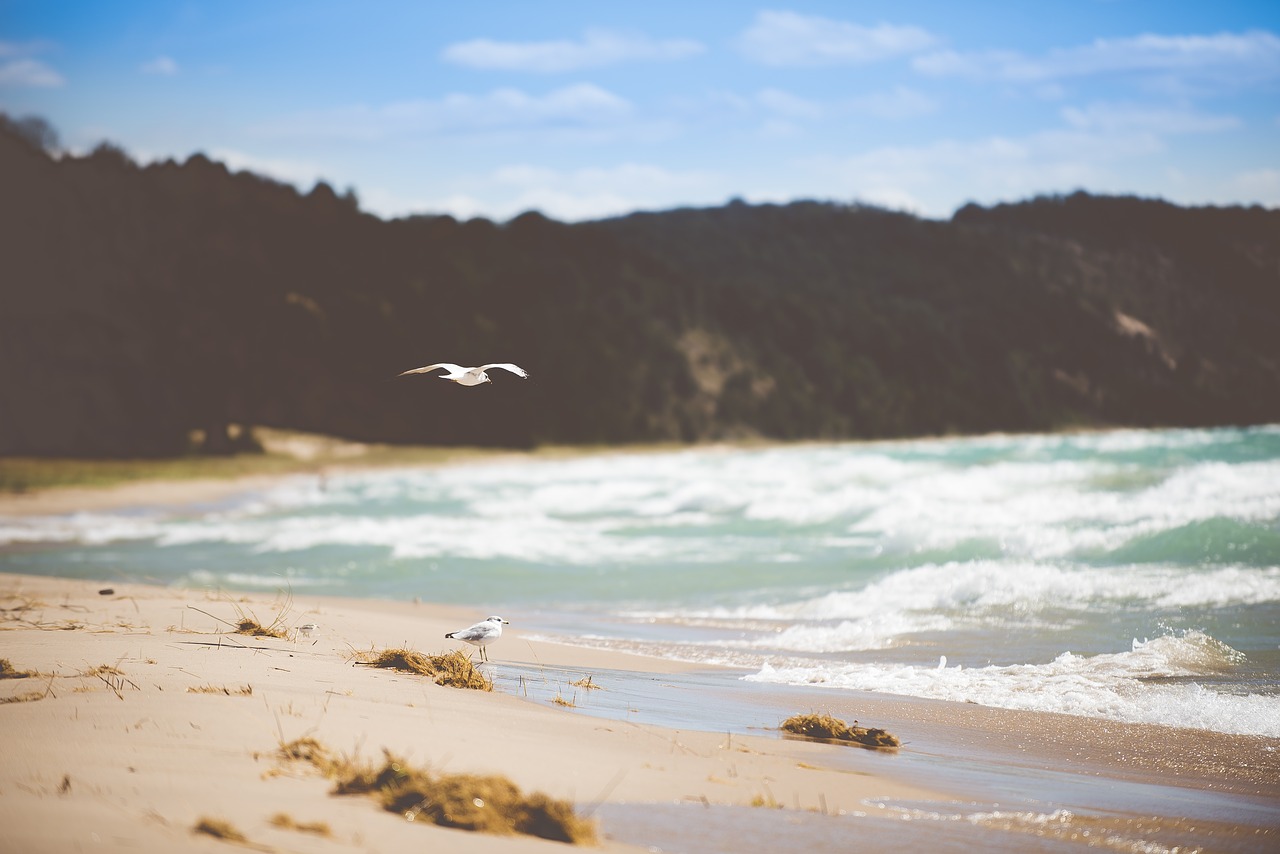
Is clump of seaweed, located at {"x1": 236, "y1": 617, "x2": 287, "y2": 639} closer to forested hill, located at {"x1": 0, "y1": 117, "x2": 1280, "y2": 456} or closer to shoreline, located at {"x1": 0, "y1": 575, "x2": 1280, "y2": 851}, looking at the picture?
shoreline, located at {"x1": 0, "y1": 575, "x2": 1280, "y2": 851}

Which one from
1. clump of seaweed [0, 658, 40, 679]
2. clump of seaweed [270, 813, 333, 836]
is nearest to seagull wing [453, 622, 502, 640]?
clump of seaweed [0, 658, 40, 679]

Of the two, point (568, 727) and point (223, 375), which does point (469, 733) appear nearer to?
point (568, 727)

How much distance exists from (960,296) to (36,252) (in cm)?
7037

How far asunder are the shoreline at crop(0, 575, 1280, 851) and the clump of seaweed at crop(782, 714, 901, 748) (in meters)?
0.13

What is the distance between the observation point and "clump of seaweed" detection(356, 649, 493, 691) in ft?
20.2

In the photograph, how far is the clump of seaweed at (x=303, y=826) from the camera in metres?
3.46

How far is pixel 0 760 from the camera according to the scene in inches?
153

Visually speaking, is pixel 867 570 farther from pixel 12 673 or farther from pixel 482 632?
pixel 12 673

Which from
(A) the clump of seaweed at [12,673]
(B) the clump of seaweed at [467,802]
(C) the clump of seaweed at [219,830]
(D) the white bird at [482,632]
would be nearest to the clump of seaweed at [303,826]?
(C) the clump of seaweed at [219,830]

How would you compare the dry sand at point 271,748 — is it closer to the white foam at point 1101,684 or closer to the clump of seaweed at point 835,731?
the clump of seaweed at point 835,731

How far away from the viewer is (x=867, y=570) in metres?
13.5

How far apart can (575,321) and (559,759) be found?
63.1 meters

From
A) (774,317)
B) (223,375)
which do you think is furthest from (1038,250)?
(223,375)

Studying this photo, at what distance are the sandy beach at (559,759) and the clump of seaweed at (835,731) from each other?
12cm
